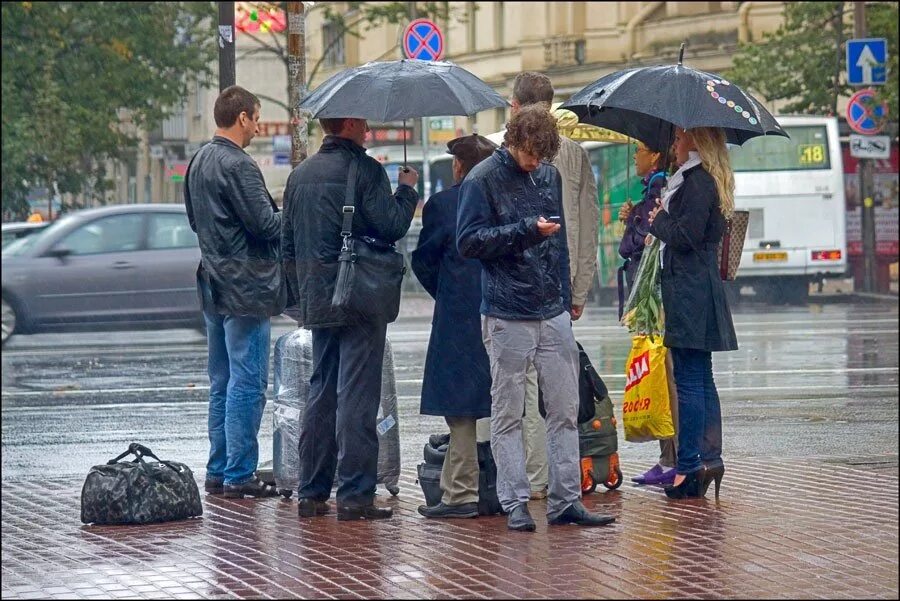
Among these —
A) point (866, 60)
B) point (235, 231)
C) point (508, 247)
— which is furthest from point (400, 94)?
point (866, 60)

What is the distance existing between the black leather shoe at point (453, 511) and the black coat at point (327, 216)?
0.99 m

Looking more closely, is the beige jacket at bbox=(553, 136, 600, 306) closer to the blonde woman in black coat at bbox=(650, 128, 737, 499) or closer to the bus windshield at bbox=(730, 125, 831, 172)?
the blonde woman in black coat at bbox=(650, 128, 737, 499)

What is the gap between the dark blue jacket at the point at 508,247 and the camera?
7.65 metres

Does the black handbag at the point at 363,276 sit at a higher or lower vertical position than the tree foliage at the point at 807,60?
lower

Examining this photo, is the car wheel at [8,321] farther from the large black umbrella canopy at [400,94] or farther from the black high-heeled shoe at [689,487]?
the black high-heeled shoe at [689,487]

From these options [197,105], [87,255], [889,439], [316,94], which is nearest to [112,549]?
[316,94]

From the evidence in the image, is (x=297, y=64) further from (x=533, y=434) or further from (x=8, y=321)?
(x=8, y=321)

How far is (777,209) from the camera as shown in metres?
30.3

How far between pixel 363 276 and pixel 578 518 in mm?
1490

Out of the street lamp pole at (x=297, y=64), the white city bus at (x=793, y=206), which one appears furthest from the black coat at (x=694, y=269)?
the white city bus at (x=793, y=206)

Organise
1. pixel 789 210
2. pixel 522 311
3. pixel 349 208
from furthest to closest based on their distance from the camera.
A: pixel 789 210 < pixel 349 208 < pixel 522 311

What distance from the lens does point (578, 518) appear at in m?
7.80

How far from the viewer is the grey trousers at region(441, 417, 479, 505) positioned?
26.8 feet

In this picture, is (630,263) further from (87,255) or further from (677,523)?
(87,255)
